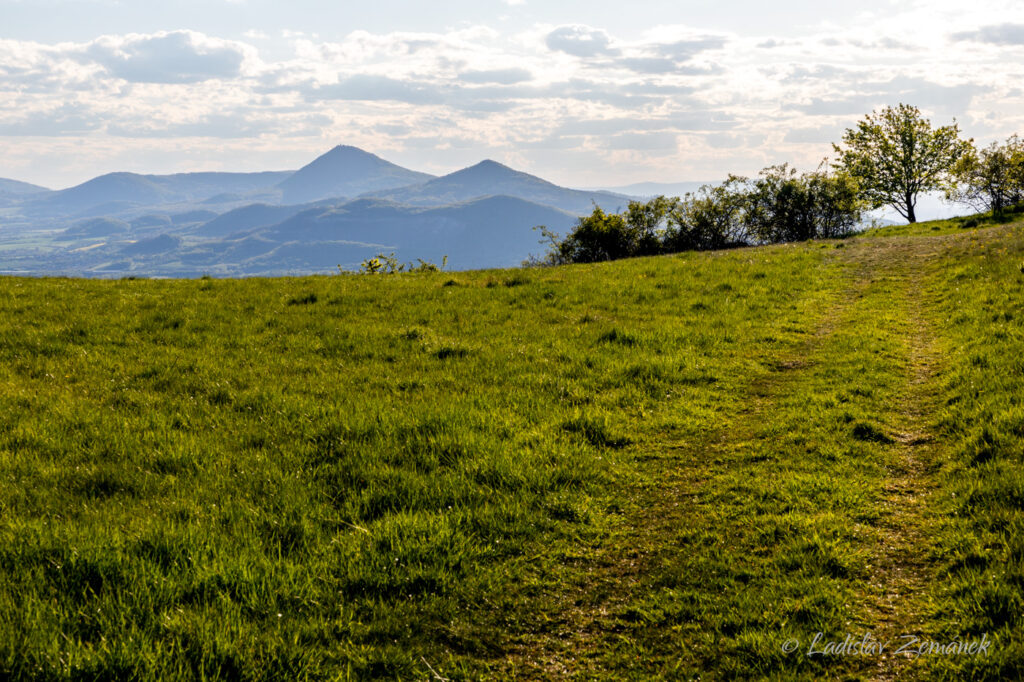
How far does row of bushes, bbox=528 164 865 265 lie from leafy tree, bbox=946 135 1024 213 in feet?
32.1

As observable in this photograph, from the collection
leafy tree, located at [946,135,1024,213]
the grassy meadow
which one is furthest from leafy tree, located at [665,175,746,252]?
the grassy meadow

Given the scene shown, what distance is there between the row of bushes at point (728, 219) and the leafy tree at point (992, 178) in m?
9.79

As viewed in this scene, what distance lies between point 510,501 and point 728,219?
244 feet

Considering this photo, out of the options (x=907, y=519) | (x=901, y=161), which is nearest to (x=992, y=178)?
(x=901, y=161)

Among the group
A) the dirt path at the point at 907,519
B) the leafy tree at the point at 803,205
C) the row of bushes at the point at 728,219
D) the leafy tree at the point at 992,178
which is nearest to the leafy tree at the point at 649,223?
the row of bushes at the point at 728,219

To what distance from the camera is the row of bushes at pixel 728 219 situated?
67312 mm

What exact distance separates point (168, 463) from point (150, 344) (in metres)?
8.03

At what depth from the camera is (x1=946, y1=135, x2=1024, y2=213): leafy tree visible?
54.2 meters

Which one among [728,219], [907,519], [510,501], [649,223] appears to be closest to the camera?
[907,519]

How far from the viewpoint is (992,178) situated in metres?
56.7

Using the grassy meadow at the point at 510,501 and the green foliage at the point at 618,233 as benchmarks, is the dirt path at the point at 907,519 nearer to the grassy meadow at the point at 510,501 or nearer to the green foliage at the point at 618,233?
the grassy meadow at the point at 510,501

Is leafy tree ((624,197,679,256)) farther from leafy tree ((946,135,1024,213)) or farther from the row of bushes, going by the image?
leafy tree ((946,135,1024,213))

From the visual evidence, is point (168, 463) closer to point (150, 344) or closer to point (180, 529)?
point (180, 529)

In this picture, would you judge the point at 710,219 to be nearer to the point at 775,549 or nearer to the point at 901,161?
the point at 901,161
